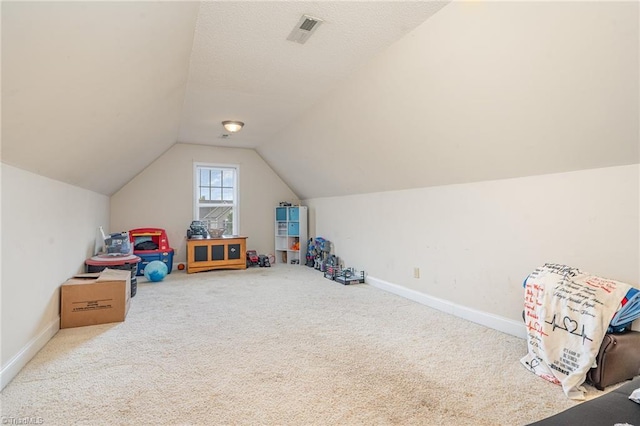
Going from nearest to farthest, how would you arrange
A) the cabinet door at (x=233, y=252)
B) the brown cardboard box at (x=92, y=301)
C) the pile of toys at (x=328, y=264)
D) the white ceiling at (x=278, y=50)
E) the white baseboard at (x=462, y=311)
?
the white ceiling at (x=278, y=50) < the white baseboard at (x=462, y=311) < the brown cardboard box at (x=92, y=301) < the pile of toys at (x=328, y=264) < the cabinet door at (x=233, y=252)

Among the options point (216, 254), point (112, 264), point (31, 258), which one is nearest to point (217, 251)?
point (216, 254)

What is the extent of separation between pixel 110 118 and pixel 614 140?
12.3ft

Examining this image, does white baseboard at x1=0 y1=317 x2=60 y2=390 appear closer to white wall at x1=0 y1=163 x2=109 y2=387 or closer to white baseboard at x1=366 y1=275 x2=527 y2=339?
white wall at x1=0 y1=163 x2=109 y2=387

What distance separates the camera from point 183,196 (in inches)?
265

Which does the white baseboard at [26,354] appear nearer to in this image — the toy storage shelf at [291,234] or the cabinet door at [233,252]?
the cabinet door at [233,252]

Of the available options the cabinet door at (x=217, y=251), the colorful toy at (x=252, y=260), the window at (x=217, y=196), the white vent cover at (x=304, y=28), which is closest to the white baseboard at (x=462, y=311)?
the colorful toy at (x=252, y=260)

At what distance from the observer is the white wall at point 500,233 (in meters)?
2.39

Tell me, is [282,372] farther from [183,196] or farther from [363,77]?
[183,196]

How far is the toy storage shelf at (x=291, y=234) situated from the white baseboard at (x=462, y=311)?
2476 millimetres

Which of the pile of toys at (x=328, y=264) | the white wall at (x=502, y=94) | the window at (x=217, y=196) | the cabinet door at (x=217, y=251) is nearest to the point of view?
the white wall at (x=502, y=94)

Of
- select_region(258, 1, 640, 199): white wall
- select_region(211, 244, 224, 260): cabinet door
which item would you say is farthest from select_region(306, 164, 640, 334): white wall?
select_region(211, 244, 224, 260): cabinet door

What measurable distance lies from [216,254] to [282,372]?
4398 millimetres

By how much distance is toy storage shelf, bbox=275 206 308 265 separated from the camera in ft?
23.0

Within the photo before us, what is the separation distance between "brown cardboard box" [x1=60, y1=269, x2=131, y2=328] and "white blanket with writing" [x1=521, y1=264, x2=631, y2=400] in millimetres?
3573
